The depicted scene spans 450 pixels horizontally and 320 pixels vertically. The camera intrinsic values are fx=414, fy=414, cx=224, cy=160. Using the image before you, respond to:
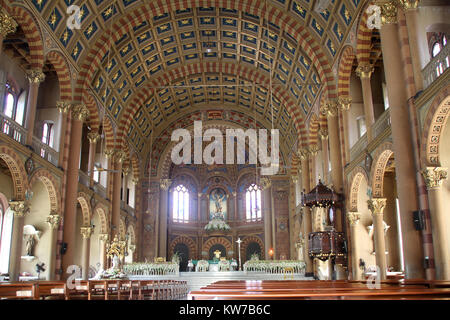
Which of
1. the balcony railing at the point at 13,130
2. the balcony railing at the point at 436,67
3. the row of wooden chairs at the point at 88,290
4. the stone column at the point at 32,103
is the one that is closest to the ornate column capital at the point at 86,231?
the row of wooden chairs at the point at 88,290

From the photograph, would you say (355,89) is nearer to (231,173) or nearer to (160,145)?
(160,145)

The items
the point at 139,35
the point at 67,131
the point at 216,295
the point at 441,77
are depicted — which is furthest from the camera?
the point at 139,35

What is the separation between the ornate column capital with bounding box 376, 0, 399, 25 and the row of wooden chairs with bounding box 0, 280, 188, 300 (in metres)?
10.5

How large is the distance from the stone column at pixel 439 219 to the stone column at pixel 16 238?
483 inches

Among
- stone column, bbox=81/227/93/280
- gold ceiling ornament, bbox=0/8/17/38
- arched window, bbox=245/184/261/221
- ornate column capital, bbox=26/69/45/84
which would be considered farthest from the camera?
arched window, bbox=245/184/261/221

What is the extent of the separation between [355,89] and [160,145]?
16857mm

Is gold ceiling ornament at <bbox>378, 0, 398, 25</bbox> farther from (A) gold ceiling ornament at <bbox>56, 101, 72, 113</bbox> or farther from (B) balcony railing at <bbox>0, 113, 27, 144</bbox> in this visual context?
(A) gold ceiling ornament at <bbox>56, 101, 72, 113</bbox>

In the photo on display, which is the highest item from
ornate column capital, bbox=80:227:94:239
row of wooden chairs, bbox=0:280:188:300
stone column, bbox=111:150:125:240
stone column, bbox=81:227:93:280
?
stone column, bbox=111:150:125:240

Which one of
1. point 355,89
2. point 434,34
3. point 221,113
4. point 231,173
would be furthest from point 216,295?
point 231,173

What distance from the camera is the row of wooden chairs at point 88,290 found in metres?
5.89

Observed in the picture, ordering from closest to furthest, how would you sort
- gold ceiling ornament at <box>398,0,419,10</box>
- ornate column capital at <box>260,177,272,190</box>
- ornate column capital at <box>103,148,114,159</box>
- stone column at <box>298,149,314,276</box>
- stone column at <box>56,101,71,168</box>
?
gold ceiling ornament at <box>398,0,419,10</box>, stone column at <box>56,101,71,168</box>, stone column at <box>298,149,314,276</box>, ornate column capital at <box>103,148,114,159</box>, ornate column capital at <box>260,177,272,190</box>

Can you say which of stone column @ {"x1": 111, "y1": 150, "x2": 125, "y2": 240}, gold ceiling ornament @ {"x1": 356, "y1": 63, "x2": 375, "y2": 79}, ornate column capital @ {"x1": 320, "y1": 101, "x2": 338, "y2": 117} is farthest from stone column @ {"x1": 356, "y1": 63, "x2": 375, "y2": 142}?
stone column @ {"x1": 111, "y1": 150, "x2": 125, "y2": 240}

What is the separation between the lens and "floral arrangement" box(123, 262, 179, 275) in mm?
23328

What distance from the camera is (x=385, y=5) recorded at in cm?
1243
